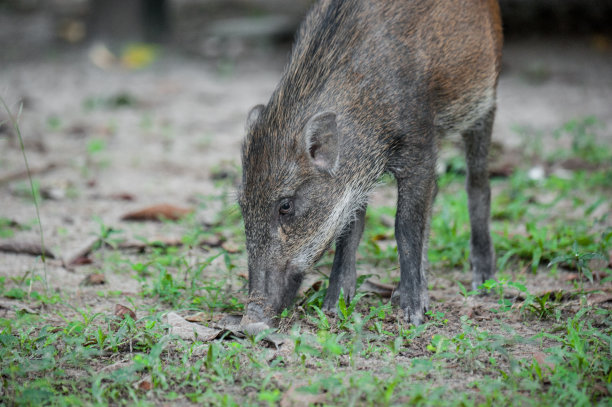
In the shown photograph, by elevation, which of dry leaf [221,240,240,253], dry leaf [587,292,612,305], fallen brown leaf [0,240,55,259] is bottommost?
fallen brown leaf [0,240,55,259]

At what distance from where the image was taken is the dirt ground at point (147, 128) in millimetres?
4855

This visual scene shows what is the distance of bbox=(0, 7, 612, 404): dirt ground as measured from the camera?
4.86 metres

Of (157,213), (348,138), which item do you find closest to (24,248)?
(157,213)

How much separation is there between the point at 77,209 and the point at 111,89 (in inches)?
177

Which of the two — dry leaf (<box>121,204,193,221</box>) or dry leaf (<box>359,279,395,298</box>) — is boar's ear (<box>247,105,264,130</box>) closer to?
dry leaf (<box>359,279,395,298</box>)

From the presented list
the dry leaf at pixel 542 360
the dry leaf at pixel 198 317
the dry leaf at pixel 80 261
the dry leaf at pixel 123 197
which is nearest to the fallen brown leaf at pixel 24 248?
the dry leaf at pixel 80 261

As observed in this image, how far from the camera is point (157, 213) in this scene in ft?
17.2

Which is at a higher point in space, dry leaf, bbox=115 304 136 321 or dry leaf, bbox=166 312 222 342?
dry leaf, bbox=115 304 136 321

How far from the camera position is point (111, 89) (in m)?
9.59

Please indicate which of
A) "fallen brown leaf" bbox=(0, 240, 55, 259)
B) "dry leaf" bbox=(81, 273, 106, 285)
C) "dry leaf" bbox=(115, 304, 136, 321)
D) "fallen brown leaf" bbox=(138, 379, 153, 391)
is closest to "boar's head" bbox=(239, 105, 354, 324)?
"dry leaf" bbox=(115, 304, 136, 321)

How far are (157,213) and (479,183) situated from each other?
2.40m

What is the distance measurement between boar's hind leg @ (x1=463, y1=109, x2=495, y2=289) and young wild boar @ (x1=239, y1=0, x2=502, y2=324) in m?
0.29

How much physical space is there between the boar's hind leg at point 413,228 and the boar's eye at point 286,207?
2.06 ft

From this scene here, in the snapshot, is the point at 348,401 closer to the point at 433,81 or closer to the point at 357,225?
the point at 357,225
